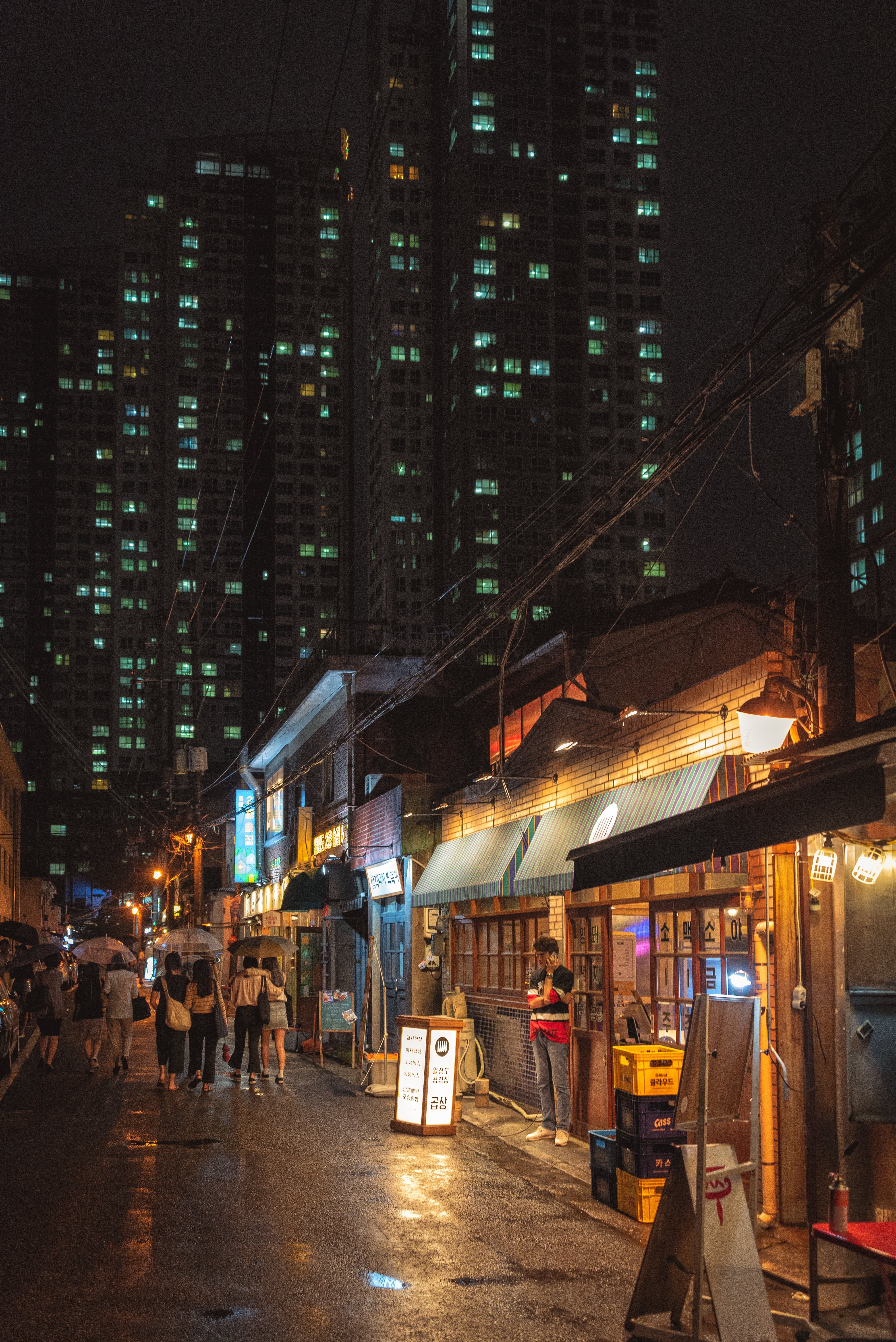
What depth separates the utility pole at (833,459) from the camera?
26.5 feet

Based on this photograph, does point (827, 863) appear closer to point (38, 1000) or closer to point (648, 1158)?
point (648, 1158)

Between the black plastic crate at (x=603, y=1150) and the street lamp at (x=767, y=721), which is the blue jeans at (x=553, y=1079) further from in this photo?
the street lamp at (x=767, y=721)

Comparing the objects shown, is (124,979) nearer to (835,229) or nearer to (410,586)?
(835,229)

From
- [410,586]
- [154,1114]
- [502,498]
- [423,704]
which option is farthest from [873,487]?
[154,1114]

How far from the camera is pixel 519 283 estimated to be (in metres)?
125

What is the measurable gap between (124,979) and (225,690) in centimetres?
12050

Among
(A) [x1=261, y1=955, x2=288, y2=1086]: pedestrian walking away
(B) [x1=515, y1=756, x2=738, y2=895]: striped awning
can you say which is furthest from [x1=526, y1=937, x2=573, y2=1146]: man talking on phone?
(A) [x1=261, y1=955, x2=288, y2=1086]: pedestrian walking away

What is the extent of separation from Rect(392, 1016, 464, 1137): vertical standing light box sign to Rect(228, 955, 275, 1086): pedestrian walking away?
4721 millimetres

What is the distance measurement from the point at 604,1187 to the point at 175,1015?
29.2 ft

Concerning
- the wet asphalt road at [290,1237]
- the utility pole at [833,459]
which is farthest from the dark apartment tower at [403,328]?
the utility pole at [833,459]

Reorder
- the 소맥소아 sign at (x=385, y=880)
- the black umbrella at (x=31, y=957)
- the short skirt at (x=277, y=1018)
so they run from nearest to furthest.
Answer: the short skirt at (x=277, y=1018) → the 소맥소아 sign at (x=385, y=880) → the black umbrella at (x=31, y=957)

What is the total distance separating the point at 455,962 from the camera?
18828 mm

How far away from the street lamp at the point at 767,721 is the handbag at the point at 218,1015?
35.8 feet

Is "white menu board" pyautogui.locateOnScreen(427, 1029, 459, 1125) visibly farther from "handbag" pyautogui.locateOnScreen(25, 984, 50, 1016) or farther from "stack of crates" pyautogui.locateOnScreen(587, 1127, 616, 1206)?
"handbag" pyautogui.locateOnScreen(25, 984, 50, 1016)
